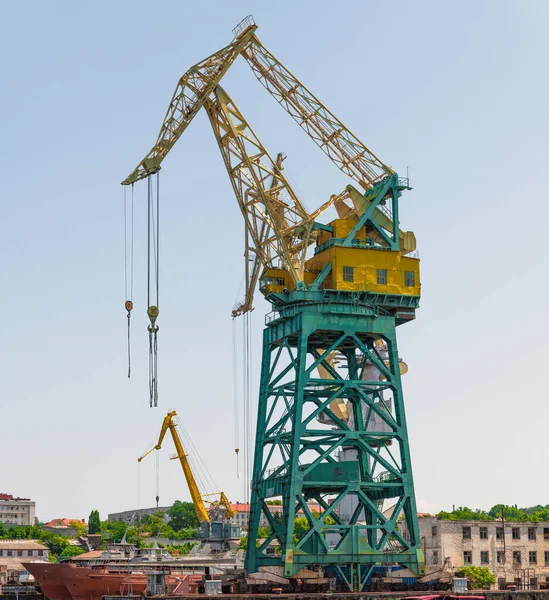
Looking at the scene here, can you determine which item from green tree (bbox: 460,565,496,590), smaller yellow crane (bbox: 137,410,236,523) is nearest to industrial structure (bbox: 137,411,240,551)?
smaller yellow crane (bbox: 137,410,236,523)

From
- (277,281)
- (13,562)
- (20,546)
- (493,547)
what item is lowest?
(13,562)

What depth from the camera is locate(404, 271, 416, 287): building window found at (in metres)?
70.7

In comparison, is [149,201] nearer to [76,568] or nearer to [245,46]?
[245,46]

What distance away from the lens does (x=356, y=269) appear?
69.6m

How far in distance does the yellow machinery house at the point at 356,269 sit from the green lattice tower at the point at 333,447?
0.77 metres

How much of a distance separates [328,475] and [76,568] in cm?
2135

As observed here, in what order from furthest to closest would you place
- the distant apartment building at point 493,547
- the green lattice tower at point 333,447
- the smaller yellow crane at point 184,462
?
the smaller yellow crane at point 184,462 < the distant apartment building at point 493,547 < the green lattice tower at point 333,447

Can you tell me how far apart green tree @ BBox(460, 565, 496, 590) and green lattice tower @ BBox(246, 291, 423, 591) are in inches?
520

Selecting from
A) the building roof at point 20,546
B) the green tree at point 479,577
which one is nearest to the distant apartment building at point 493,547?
the green tree at point 479,577

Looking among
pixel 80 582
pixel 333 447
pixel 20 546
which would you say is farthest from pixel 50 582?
pixel 20 546

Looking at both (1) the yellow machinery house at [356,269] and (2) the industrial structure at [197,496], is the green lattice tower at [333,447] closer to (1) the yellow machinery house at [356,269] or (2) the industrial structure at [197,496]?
(1) the yellow machinery house at [356,269]

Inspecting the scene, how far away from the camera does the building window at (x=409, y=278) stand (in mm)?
70688

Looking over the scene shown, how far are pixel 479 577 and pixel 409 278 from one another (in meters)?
23.6

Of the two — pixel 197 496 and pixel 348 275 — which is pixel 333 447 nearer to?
pixel 348 275
